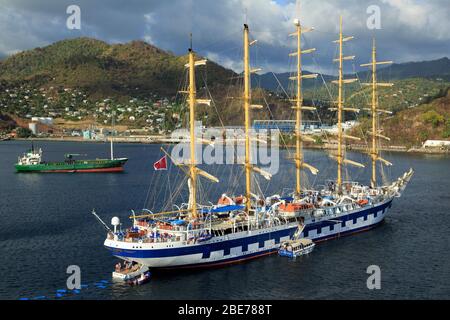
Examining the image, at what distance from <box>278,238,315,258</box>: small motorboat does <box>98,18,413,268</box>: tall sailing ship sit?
852 millimetres

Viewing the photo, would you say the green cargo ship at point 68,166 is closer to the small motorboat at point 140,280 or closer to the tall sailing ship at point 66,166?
the tall sailing ship at point 66,166

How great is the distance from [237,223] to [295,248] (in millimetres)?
6235

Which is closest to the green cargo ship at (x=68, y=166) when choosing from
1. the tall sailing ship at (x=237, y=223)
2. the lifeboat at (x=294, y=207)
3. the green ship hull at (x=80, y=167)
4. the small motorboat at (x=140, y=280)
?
the green ship hull at (x=80, y=167)

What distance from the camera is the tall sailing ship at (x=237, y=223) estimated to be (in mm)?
39000

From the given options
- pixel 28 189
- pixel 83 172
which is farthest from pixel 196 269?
pixel 83 172

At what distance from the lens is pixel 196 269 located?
133 ft

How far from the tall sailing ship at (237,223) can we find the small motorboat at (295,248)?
0.85 metres

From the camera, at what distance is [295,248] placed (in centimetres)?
4522

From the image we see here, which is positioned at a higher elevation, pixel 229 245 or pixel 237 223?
pixel 237 223

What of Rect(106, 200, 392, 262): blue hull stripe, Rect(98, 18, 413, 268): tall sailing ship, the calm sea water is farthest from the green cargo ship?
Rect(106, 200, 392, 262): blue hull stripe

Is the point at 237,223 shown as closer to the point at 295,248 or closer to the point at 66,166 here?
the point at 295,248

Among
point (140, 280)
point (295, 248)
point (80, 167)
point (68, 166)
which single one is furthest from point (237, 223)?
point (68, 166)
